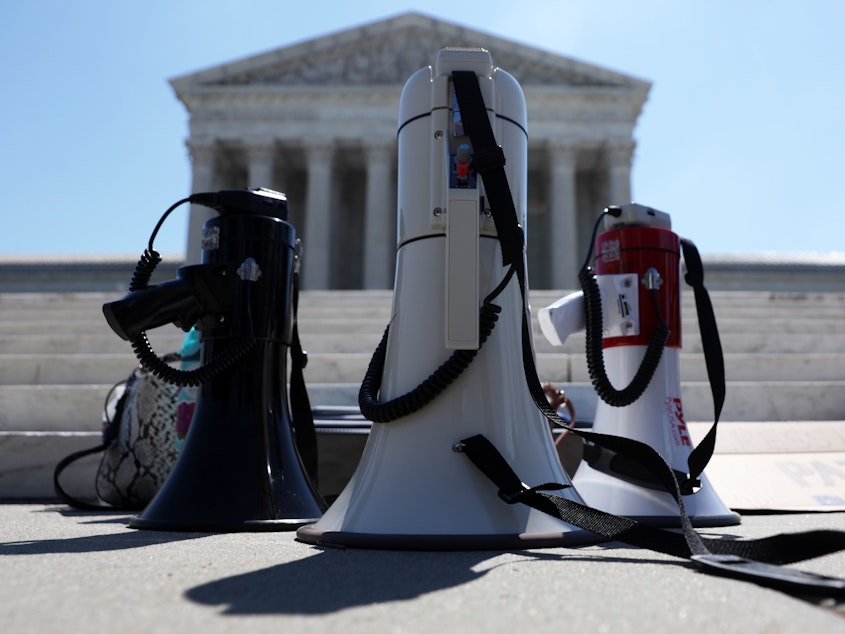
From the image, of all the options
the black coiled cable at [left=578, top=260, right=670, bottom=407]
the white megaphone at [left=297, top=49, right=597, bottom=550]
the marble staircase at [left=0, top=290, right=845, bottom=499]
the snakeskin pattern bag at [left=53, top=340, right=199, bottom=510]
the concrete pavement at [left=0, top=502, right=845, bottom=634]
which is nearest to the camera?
the concrete pavement at [left=0, top=502, right=845, bottom=634]

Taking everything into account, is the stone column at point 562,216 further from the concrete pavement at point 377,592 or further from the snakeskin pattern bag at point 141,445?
the concrete pavement at point 377,592

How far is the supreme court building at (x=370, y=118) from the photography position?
2748cm

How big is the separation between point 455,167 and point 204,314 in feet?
3.01

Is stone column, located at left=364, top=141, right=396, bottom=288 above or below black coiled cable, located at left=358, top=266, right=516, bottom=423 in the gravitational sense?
above

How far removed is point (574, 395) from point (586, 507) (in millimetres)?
3157

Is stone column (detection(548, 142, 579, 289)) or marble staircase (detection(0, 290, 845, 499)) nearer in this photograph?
marble staircase (detection(0, 290, 845, 499))

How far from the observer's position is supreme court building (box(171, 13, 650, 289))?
27.5 meters

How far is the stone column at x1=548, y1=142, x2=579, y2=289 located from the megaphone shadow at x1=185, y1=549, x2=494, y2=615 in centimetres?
2556

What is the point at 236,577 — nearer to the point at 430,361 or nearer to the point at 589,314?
the point at 430,361

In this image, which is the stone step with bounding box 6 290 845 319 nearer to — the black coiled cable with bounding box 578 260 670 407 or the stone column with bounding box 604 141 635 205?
the black coiled cable with bounding box 578 260 670 407

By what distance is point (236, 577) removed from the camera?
1256 millimetres

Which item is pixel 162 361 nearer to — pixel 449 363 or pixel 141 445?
pixel 449 363

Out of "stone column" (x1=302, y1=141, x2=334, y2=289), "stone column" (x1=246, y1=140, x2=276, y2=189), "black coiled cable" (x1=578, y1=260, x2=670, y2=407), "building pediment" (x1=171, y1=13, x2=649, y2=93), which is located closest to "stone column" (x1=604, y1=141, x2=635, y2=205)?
"building pediment" (x1=171, y1=13, x2=649, y2=93)

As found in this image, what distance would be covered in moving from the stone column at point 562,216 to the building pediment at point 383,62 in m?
2.58
